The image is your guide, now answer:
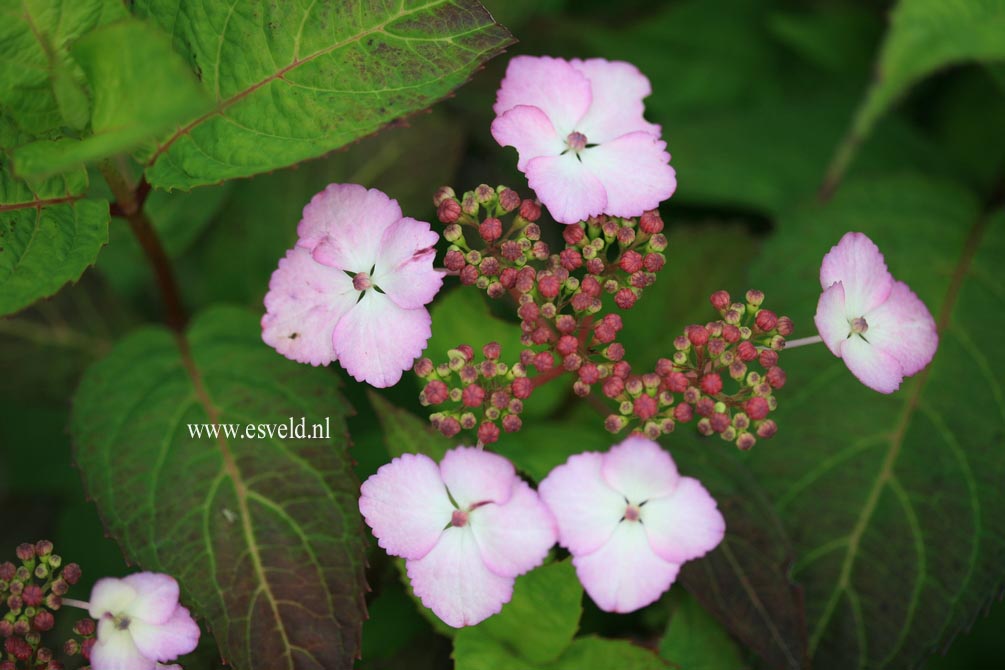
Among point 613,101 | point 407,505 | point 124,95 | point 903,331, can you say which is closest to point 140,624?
point 407,505

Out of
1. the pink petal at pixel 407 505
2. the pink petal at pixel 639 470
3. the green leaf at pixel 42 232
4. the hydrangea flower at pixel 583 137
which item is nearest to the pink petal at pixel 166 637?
the pink petal at pixel 407 505

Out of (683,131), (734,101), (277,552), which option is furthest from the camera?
(734,101)

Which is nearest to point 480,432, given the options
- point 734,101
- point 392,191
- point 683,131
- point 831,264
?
point 831,264

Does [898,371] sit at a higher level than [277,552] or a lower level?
higher

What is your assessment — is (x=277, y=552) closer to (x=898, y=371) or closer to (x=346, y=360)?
(x=346, y=360)

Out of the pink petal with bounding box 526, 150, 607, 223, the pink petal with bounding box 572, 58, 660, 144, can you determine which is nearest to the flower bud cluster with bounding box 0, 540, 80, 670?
the pink petal with bounding box 526, 150, 607, 223

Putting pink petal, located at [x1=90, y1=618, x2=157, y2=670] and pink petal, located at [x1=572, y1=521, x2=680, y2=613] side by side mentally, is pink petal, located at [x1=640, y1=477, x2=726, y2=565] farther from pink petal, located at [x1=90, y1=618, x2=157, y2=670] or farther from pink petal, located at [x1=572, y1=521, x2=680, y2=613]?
pink petal, located at [x1=90, y1=618, x2=157, y2=670]
